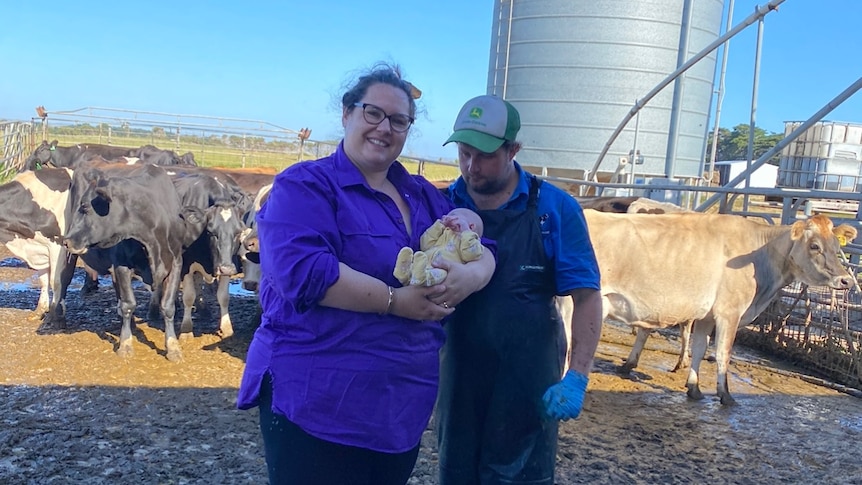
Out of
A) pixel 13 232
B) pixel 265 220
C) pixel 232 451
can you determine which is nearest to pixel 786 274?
pixel 232 451

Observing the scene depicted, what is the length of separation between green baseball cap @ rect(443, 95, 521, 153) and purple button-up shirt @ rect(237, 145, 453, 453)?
0.53 metres

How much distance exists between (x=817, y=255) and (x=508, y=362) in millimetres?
4738

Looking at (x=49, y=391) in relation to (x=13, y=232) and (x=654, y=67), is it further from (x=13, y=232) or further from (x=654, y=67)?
(x=654, y=67)

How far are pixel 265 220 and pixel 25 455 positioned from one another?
319 cm

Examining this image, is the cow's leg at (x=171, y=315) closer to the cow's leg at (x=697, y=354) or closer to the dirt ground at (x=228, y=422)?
the dirt ground at (x=228, y=422)

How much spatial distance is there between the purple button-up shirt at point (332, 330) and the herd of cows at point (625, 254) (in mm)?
3779

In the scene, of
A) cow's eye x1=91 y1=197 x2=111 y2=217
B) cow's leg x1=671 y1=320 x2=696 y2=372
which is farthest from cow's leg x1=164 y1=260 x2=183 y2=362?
cow's leg x1=671 y1=320 x2=696 y2=372

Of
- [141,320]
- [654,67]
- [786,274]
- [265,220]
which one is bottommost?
[141,320]

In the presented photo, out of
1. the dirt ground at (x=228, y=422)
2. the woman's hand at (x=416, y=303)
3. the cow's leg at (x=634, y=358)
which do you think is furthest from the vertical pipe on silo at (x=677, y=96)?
the woman's hand at (x=416, y=303)

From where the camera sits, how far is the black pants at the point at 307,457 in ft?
6.01

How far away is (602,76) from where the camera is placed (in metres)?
15.1

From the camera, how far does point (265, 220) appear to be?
184cm

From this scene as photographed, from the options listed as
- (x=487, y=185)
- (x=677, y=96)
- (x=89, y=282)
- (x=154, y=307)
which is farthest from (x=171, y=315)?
(x=677, y=96)

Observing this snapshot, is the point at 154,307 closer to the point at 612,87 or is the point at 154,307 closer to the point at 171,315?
the point at 171,315
